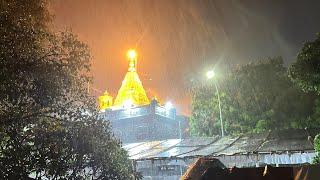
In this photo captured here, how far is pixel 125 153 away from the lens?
11414mm

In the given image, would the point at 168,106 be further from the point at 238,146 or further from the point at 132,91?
the point at 238,146

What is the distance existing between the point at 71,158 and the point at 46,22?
14.4 ft

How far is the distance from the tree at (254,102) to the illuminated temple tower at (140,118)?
30.6 ft

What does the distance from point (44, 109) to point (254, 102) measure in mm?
26457

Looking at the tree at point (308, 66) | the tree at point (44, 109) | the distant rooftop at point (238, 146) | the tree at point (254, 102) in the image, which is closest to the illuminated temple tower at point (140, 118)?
the tree at point (254, 102)

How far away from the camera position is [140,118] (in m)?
47.8

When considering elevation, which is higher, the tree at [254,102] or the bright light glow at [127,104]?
the bright light glow at [127,104]

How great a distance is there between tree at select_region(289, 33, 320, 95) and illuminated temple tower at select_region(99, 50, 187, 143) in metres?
33.2

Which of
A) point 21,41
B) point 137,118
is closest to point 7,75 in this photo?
point 21,41

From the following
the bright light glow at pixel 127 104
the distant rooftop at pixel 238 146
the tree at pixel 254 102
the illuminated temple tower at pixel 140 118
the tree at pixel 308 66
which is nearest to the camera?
the tree at pixel 308 66

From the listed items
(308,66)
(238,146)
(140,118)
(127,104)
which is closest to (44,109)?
(308,66)

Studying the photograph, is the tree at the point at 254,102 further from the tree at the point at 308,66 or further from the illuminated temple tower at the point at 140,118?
the tree at the point at 308,66

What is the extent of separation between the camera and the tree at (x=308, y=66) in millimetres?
13234

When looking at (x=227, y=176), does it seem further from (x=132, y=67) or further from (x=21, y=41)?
A: (x=132, y=67)
